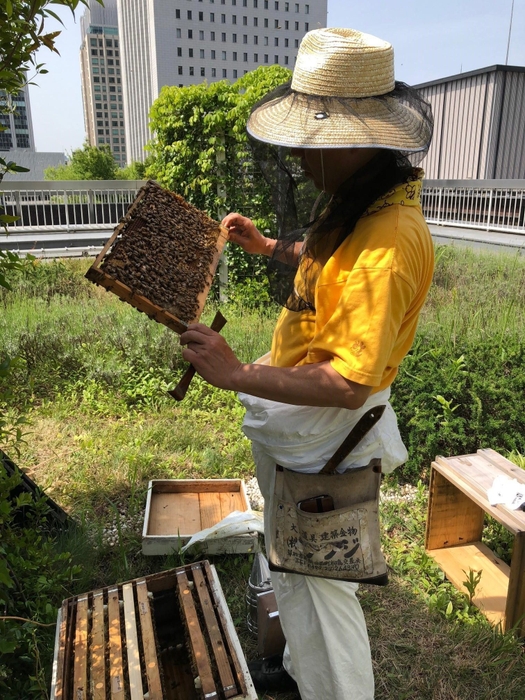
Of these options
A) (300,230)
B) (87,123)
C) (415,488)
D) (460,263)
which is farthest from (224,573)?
(87,123)

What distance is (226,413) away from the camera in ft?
12.8

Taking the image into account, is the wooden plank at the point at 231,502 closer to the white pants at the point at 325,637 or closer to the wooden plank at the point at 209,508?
the wooden plank at the point at 209,508

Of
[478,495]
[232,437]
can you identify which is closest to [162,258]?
[478,495]

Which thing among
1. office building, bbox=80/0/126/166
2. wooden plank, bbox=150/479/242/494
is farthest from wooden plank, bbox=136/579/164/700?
office building, bbox=80/0/126/166

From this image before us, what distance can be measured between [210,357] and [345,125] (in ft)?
2.20

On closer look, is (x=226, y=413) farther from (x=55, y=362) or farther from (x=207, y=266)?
(x=207, y=266)

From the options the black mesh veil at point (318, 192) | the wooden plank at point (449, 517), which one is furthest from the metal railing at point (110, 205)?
the black mesh veil at point (318, 192)

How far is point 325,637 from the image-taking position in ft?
5.01

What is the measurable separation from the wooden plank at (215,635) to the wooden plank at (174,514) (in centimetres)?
56

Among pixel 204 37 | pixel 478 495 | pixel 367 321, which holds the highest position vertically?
pixel 204 37

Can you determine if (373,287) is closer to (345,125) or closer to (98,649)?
(345,125)

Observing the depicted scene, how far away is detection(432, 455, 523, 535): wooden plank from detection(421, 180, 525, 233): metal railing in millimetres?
9349

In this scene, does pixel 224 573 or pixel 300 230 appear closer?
pixel 300 230

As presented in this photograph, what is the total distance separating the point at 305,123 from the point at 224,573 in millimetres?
1955
